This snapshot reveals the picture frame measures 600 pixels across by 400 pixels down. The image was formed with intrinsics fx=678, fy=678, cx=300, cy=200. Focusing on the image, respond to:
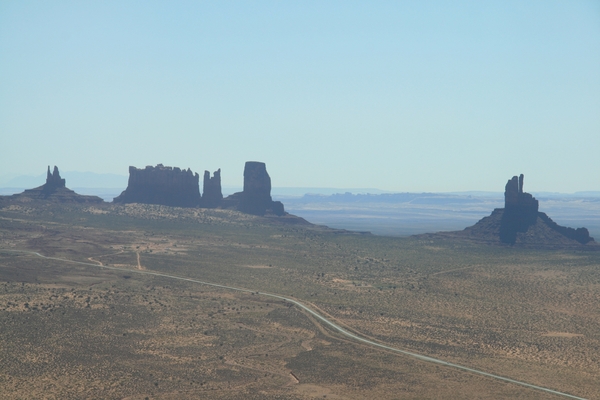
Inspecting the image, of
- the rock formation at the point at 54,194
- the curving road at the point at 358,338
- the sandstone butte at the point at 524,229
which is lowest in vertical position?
the curving road at the point at 358,338

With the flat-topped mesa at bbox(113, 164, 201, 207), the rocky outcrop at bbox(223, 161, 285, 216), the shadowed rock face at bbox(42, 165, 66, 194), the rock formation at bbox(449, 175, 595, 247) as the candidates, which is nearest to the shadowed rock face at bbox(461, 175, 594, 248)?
the rock formation at bbox(449, 175, 595, 247)

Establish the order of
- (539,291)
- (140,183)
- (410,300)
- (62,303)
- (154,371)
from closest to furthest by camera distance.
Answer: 1. (154,371)
2. (62,303)
3. (410,300)
4. (539,291)
5. (140,183)

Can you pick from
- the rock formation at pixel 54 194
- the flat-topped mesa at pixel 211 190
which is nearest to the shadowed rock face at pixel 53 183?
the rock formation at pixel 54 194

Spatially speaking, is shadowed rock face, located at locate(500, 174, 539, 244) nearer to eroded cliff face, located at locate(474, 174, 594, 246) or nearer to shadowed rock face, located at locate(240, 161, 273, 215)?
eroded cliff face, located at locate(474, 174, 594, 246)

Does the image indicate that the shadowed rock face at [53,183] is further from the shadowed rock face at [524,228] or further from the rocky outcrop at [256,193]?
the shadowed rock face at [524,228]

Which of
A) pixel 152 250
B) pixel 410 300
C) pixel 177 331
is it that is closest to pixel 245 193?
pixel 152 250

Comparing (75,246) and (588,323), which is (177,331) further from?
(75,246)
